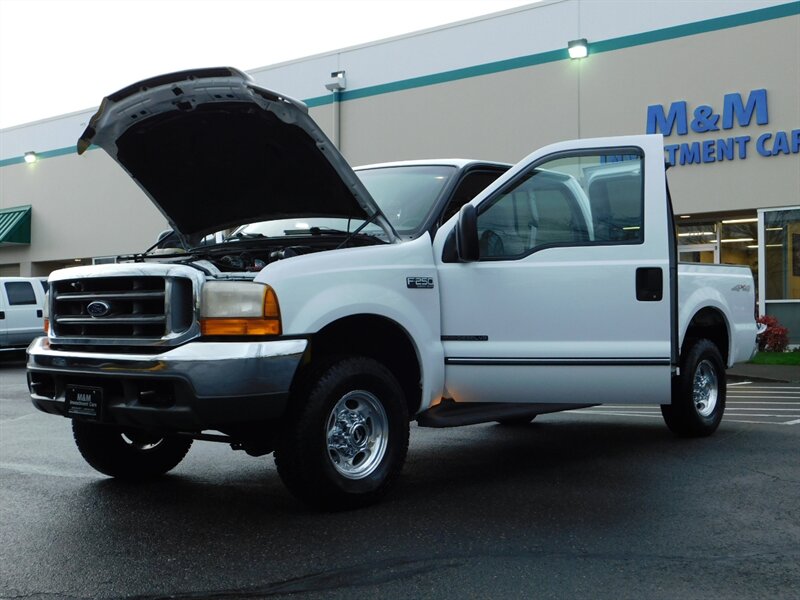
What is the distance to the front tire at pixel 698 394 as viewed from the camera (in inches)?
289

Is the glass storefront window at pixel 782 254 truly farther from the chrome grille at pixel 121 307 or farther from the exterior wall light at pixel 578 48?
the chrome grille at pixel 121 307

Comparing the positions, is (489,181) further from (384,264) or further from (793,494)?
(793,494)

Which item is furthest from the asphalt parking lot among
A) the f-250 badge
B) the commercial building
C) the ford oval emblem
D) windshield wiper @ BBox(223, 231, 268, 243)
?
the commercial building

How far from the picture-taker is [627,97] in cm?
1905

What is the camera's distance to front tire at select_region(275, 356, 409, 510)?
4750mm

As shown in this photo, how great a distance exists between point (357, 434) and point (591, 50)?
52.7ft

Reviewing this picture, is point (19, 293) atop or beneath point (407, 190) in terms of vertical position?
beneath

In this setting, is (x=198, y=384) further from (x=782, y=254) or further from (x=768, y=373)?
(x=782, y=254)

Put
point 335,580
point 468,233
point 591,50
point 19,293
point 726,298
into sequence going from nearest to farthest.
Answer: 1. point 335,580
2. point 468,233
3. point 726,298
4. point 19,293
5. point 591,50

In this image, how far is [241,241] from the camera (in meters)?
5.89

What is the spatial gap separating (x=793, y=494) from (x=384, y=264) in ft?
9.08

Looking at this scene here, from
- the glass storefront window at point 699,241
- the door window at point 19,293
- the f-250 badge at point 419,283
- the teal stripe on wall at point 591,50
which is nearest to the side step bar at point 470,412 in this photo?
the f-250 badge at point 419,283

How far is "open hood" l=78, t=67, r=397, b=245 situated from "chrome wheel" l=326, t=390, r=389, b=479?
107 cm

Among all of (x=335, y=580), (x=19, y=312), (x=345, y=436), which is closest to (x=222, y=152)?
(x=345, y=436)
